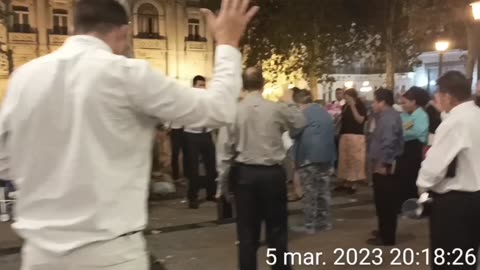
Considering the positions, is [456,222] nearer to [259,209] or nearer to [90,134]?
[259,209]

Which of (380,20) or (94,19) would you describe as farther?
(380,20)

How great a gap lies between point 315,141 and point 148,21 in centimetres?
2677

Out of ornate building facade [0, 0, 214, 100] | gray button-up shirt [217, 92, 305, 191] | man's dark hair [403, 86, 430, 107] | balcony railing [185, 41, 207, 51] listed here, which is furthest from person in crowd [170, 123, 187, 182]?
balcony railing [185, 41, 207, 51]

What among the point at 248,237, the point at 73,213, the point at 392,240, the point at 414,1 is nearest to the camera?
the point at 73,213

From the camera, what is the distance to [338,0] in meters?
21.1

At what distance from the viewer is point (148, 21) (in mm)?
32156

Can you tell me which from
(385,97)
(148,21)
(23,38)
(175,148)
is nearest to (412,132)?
(385,97)

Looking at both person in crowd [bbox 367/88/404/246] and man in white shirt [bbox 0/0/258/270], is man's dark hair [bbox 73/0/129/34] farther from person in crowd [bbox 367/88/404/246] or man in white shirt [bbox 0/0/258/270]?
person in crowd [bbox 367/88/404/246]

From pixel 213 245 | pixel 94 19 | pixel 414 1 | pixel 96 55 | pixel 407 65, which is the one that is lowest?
pixel 213 245

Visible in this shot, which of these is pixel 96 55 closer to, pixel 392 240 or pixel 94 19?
pixel 94 19

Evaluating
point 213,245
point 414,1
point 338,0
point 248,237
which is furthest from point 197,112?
point 338,0

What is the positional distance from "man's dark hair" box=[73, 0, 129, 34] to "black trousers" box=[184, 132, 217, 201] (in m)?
6.81

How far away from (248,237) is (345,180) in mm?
5777

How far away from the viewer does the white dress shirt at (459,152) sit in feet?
12.4
